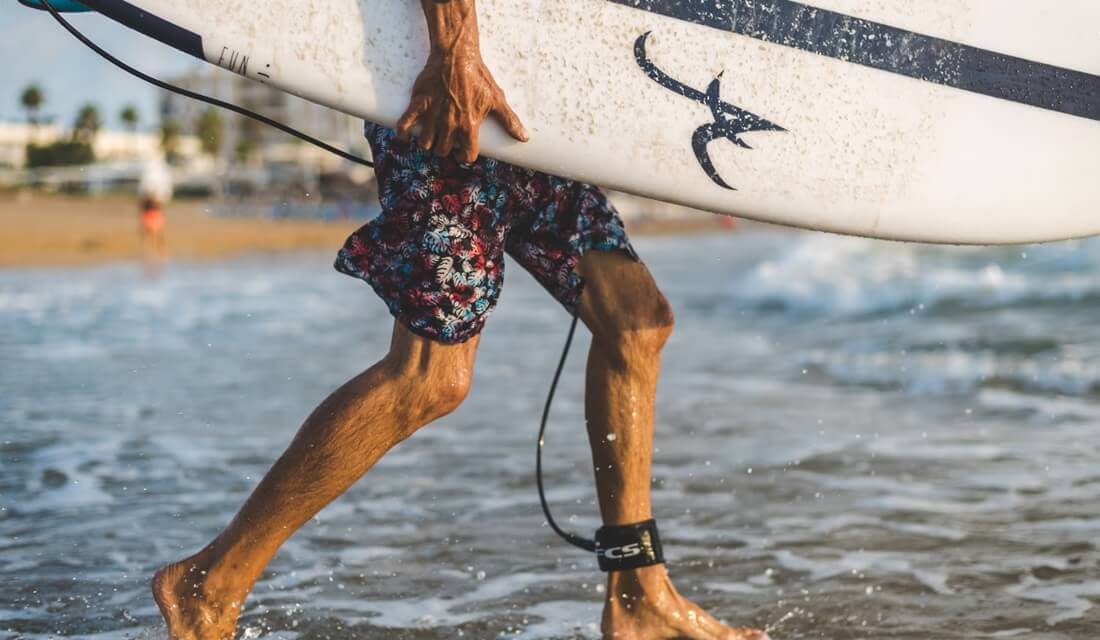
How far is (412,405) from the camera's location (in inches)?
82.3

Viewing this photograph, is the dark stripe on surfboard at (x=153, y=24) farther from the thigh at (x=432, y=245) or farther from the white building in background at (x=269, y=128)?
the white building in background at (x=269, y=128)

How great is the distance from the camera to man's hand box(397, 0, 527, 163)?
6.53 ft

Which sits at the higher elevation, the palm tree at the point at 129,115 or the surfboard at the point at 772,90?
the palm tree at the point at 129,115

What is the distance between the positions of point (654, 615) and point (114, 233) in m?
23.9

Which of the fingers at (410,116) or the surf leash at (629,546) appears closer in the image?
the fingers at (410,116)

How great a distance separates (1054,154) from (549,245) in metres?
1.10

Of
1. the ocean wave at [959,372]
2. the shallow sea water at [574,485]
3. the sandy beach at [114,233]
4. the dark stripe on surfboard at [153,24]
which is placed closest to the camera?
the dark stripe on surfboard at [153,24]

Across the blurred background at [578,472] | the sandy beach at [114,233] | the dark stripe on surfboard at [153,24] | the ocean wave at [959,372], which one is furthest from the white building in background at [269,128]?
the dark stripe on surfboard at [153,24]

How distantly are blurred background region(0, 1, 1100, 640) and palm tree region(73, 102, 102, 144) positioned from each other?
68.5 m

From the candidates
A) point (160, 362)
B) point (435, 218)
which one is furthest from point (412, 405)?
point (160, 362)

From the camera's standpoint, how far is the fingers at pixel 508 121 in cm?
208

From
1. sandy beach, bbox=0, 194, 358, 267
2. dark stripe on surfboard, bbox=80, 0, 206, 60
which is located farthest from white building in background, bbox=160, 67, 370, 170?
dark stripe on surfboard, bbox=80, 0, 206, 60

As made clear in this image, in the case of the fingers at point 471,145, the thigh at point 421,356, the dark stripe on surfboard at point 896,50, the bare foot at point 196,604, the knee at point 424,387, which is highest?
the dark stripe on surfboard at point 896,50

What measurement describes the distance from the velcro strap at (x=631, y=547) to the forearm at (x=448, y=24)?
87 cm
